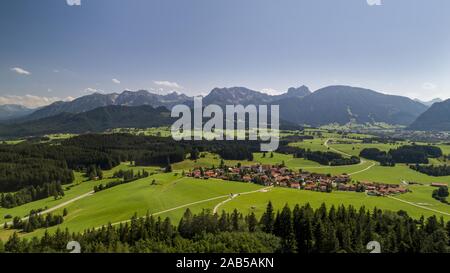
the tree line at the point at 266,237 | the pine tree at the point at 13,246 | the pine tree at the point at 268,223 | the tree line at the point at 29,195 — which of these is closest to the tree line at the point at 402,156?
the tree line at the point at 266,237

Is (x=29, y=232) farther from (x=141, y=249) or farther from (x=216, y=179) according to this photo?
(x=216, y=179)

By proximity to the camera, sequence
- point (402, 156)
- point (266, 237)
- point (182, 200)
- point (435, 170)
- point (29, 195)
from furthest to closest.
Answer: point (402, 156), point (435, 170), point (29, 195), point (182, 200), point (266, 237)

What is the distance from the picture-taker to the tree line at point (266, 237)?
49969 millimetres

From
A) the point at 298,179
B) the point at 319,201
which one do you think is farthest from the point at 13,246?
the point at 298,179

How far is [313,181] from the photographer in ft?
418

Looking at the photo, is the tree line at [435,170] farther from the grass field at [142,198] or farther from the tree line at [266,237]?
the tree line at [266,237]

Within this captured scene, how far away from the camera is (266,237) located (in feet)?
178

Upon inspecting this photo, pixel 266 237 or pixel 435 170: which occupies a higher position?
pixel 266 237

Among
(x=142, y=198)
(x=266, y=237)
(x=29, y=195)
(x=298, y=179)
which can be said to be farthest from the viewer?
(x=298, y=179)

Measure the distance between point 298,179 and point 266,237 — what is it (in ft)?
264

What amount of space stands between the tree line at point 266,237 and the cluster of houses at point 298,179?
50.9m

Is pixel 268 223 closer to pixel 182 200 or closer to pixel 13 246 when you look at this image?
pixel 182 200

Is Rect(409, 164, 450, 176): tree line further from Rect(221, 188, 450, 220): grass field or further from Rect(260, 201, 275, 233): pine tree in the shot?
Rect(260, 201, 275, 233): pine tree
